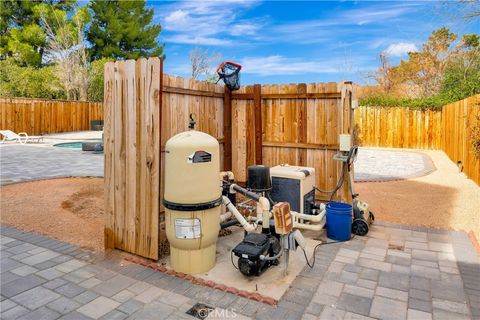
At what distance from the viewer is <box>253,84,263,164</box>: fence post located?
210 inches

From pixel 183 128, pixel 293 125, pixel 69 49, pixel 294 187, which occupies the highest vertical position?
pixel 69 49

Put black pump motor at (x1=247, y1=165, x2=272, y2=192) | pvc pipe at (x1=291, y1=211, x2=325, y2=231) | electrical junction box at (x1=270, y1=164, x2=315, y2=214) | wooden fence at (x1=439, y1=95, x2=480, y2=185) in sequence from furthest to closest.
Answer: wooden fence at (x1=439, y1=95, x2=480, y2=185)
electrical junction box at (x1=270, y1=164, x2=315, y2=214)
pvc pipe at (x1=291, y1=211, x2=325, y2=231)
black pump motor at (x1=247, y1=165, x2=272, y2=192)

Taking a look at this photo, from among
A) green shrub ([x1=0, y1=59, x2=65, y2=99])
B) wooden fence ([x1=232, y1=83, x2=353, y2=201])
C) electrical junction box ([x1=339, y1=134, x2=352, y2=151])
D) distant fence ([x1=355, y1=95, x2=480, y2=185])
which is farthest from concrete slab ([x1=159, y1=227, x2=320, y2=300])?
green shrub ([x1=0, y1=59, x2=65, y2=99])

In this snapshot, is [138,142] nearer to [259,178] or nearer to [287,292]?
[259,178]

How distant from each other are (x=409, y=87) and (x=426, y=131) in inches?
455

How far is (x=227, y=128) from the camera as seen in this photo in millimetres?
5375

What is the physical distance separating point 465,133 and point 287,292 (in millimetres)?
8961

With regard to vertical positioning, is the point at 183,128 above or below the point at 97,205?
above

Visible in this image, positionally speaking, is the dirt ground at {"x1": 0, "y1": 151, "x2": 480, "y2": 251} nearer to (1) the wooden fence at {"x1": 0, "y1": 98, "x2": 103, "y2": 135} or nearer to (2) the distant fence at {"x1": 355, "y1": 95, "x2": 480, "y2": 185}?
(2) the distant fence at {"x1": 355, "y1": 95, "x2": 480, "y2": 185}

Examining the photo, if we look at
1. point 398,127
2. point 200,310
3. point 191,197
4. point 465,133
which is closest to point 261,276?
point 200,310

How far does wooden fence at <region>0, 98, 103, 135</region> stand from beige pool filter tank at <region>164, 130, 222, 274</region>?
21084 millimetres

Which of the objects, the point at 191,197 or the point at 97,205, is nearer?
the point at 191,197

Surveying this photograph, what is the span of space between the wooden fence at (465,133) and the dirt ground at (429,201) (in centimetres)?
37

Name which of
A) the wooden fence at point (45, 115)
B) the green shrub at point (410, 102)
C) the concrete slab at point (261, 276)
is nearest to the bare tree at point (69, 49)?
the wooden fence at point (45, 115)
